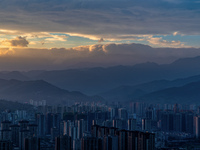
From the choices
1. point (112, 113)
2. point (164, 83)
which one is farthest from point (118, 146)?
point (164, 83)

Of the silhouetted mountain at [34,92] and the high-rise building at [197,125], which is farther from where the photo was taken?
the silhouetted mountain at [34,92]

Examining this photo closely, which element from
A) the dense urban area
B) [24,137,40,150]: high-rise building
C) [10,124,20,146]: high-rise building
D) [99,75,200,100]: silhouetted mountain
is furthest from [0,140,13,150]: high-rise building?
[99,75,200,100]: silhouetted mountain

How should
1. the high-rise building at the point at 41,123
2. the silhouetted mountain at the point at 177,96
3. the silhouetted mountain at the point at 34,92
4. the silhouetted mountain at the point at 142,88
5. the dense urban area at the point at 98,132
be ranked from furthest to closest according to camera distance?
1. the silhouetted mountain at the point at 142,88
2. the silhouetted mountain at the point at 34,92
3. the silhouetted mountain at the point at 177,96
4. the high-rise building at the point at 41,123
5. the dense urban area at the point at 98,132

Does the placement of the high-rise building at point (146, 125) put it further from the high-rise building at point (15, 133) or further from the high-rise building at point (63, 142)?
the high-rise building at point (63, 142)

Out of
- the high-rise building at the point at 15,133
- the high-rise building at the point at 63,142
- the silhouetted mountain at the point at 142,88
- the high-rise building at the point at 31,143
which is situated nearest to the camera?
the high-rise building at the point at 63,142

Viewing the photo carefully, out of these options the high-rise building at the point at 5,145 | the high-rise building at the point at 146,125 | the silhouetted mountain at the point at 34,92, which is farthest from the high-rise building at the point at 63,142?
the silhouetted mountain at the point at 34,92

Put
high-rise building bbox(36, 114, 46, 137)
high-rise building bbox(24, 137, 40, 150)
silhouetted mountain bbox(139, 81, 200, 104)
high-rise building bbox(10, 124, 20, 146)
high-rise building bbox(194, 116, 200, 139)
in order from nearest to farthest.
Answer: high-rise building bbox(24, 137, 40, 150) → high-rise building bbox(10, 124, 20, 146) → high-rise building bbox(36, 114, 46, 137) → high-rise building bbox(194, 116, 200, 139) → silhouetted mountain bbox(139, 81, 200, 104)

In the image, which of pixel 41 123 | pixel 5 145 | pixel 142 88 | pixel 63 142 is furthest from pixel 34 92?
pixel 5 145

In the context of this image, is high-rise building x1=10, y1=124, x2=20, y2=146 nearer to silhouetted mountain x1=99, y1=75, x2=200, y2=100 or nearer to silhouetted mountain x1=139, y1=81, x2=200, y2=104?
silhouetted mountain x1=139, y1=81, x2=200, y2=104
